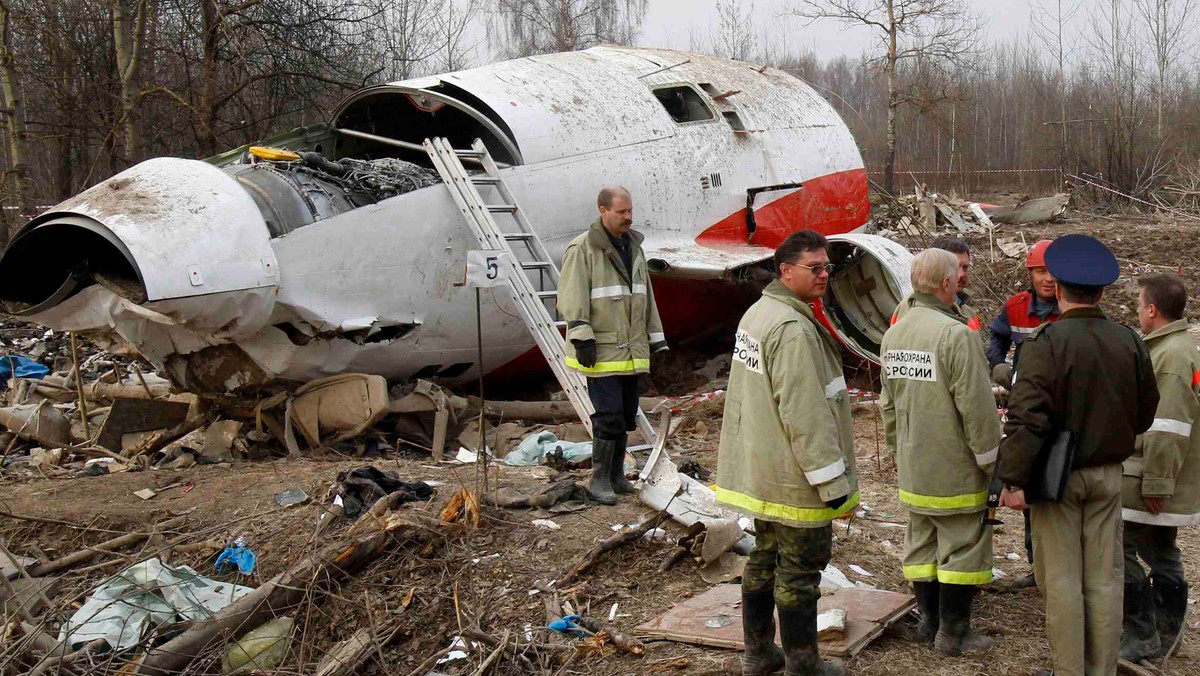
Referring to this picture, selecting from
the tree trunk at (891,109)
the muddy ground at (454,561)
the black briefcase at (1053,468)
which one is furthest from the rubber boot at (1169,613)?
the tree trunk at (891,109)

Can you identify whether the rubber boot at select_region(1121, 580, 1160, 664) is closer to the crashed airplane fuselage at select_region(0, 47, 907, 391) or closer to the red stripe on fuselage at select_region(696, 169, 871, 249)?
the crashed airplane fuselage at select_region(0, 47, 907, 391)

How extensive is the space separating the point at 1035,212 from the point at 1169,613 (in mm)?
20885

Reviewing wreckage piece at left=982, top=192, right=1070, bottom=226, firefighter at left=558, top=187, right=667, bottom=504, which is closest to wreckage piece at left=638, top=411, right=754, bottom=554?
firefighter at left=558, top=187, right=667, bottom=504

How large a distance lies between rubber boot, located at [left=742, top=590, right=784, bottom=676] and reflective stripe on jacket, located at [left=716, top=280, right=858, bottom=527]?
0.41 m

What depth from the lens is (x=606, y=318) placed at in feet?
20.0

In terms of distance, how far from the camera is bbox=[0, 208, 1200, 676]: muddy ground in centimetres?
443

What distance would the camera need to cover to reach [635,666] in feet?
14.1

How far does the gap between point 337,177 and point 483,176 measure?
1077mm

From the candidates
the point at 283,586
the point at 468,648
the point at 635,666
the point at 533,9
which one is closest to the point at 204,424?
the point at 283,586

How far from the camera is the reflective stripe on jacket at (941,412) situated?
406 cm

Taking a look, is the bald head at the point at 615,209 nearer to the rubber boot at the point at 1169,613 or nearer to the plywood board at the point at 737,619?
the plywood board at the point at 737,619

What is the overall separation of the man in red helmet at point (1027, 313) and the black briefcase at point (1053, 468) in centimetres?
183

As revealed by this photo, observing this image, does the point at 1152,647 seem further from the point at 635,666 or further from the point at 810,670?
the point at 635,666

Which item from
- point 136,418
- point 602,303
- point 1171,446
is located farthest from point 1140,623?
point 136,418
